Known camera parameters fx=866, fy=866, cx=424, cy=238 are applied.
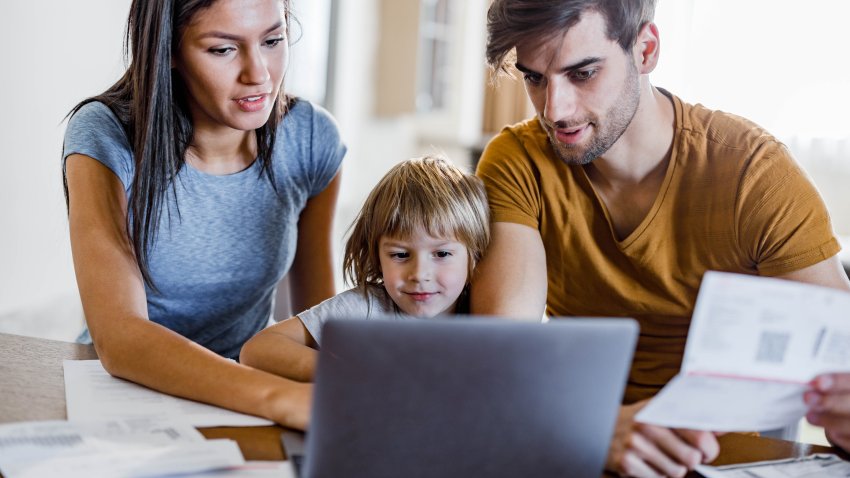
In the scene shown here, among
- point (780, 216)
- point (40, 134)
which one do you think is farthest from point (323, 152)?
point (40, 134)

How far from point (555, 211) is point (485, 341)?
865mm

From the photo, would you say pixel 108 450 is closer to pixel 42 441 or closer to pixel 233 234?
pixel 42 441

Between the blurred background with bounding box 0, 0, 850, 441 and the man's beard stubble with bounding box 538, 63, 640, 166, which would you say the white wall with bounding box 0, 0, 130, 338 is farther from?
the man's beard stubble with bounding box 538, 63, 640, 166

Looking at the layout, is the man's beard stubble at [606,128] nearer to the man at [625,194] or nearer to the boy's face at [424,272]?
the man at [625,194]

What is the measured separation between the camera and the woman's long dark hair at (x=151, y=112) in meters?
1.42

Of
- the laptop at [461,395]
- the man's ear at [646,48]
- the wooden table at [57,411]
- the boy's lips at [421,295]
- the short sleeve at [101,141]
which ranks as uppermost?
the man's ear at [646,48]

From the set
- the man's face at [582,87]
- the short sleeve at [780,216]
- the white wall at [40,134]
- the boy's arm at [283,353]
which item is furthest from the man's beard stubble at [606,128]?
the white wall at [40,134]

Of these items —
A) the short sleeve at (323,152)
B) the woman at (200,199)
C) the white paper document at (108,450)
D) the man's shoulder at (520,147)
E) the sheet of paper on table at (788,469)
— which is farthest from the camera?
the short sleeve at (323,152)

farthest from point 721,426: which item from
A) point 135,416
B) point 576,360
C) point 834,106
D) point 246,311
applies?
point 834,106

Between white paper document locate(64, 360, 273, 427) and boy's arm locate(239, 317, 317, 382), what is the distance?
16 centimetres

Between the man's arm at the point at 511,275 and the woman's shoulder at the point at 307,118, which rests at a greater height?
the woman's shoulder at the point at 307,118

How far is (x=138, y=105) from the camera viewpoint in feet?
4.79

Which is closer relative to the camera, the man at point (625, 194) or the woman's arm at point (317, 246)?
the man at point (625, 194)

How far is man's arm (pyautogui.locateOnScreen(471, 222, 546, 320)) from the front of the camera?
1.50 m
